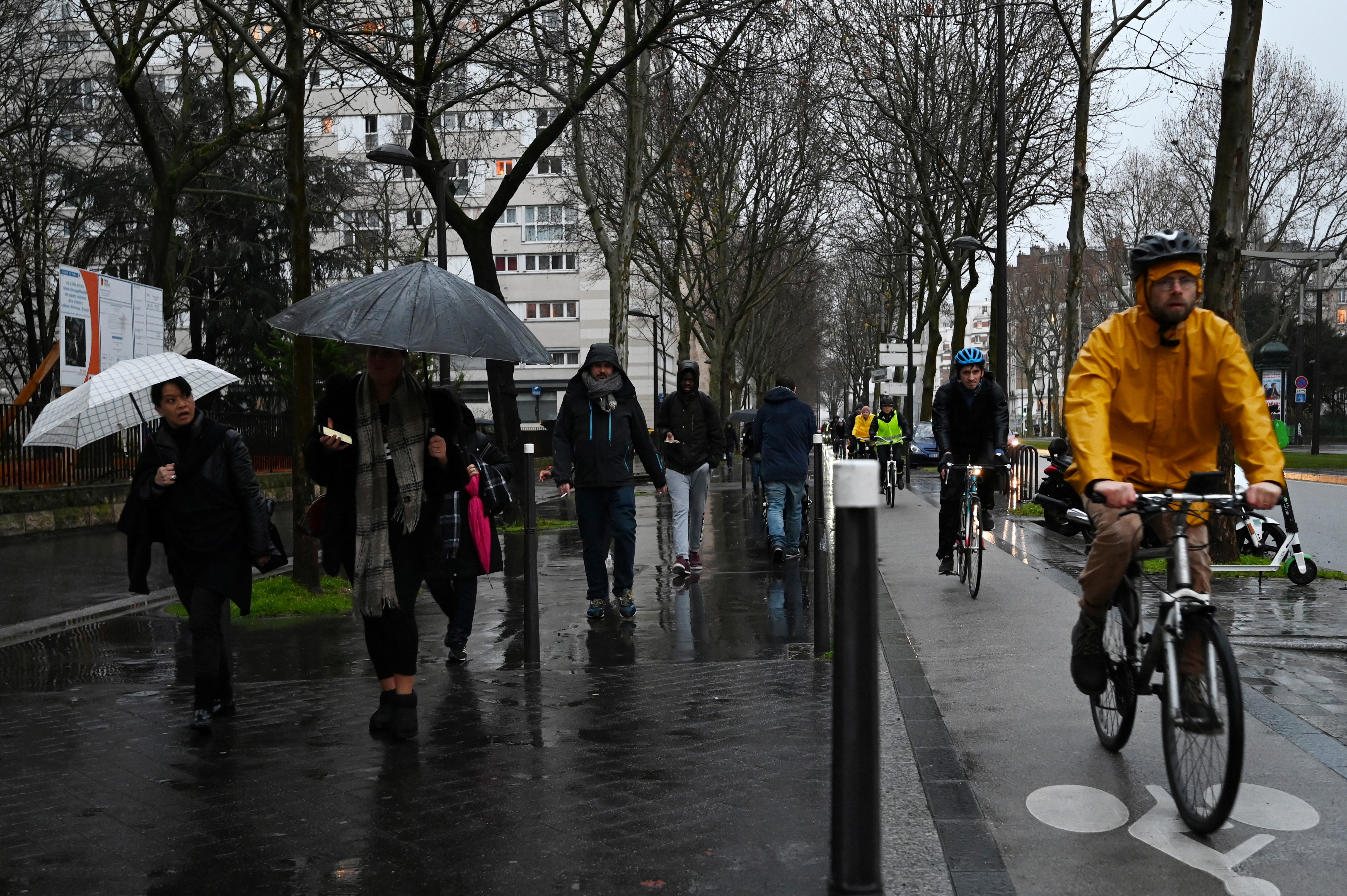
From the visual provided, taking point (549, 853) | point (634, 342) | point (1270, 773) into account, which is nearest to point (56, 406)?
point (549, 853)

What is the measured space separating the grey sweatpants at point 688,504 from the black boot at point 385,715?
600cm

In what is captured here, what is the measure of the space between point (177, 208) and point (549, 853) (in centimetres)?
2826

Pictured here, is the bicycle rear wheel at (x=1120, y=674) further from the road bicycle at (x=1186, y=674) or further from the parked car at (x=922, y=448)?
the parked car at (x=922, y=448)

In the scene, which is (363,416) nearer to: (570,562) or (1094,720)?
(1094,720)

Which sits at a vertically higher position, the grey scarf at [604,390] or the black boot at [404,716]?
the grey scarf at [604,390]

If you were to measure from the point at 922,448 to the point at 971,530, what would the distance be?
95.5 feet

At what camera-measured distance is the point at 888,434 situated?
23734 millimetres

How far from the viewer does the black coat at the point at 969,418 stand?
35.5 feet

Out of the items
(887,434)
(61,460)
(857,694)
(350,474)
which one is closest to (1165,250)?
(857,694)

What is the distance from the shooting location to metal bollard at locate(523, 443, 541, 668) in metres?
7.36

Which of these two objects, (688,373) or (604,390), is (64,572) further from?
(604,390)

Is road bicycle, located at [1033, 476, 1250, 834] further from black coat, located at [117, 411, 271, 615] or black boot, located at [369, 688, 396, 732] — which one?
black coat, located at [117, 411, 271, 615]

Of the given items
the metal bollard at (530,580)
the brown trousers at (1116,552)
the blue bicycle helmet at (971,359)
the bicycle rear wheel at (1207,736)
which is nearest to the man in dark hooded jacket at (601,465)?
the metal bollard at (530,580)

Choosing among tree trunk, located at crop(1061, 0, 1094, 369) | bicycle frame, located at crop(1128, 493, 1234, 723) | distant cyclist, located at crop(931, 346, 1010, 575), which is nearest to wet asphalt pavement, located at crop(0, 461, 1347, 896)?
bicycle frame, located at crop(1128, 493, 1234, 723)
